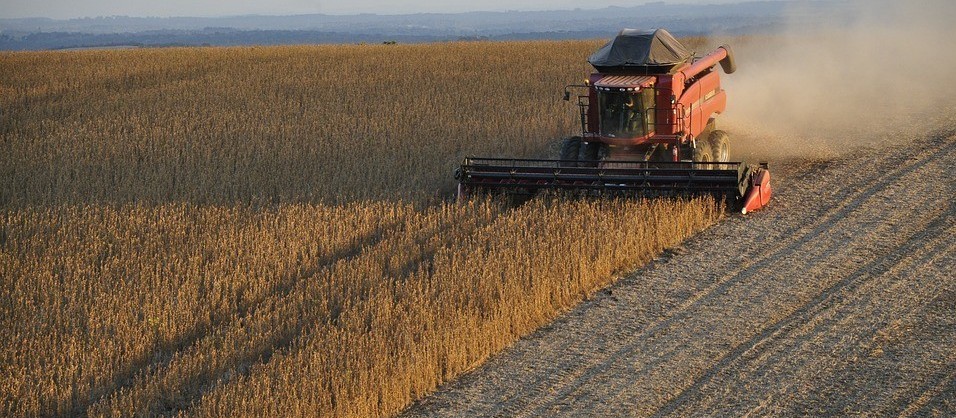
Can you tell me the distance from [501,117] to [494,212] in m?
6.33

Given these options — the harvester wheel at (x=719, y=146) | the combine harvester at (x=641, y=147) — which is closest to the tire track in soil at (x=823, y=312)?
the combine harvester at (x=641, y=147)

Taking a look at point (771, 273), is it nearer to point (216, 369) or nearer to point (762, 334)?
point (762, 334)

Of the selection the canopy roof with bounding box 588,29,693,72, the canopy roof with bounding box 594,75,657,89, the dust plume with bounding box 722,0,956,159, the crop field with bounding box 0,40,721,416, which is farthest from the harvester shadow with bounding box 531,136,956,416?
the canopy roof with bounding box 588,29,693,72

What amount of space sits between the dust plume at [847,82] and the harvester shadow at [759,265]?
1.39 m

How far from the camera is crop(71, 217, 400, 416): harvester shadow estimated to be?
652cm

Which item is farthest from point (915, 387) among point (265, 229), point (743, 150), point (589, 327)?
point (743, 150)

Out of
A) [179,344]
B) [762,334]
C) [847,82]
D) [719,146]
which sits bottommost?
[762,334]

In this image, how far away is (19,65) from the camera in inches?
1118

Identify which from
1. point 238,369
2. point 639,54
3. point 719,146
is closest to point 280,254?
point 238,369

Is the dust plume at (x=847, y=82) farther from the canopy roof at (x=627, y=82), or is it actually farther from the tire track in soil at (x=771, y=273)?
the tire track in soil at (x=771, y=273)

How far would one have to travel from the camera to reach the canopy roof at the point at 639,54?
12.0 m

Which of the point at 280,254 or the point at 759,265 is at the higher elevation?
the point at 280,254

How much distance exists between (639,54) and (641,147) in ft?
3.39

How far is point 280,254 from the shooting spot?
9.43 metres
